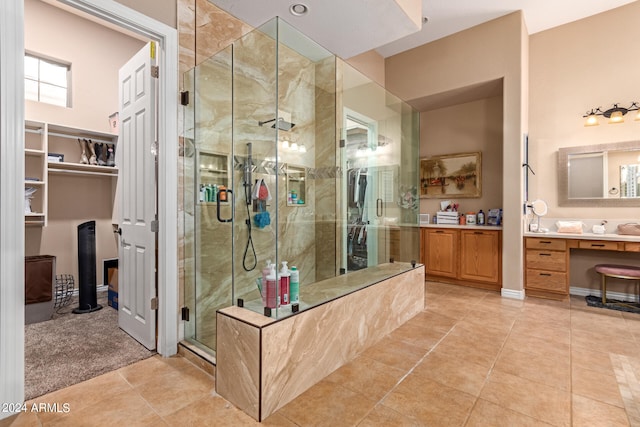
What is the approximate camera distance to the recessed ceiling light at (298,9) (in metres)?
2.68

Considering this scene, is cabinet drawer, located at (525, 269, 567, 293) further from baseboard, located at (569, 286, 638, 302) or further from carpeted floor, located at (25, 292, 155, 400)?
carpeted floor, located at (25, 292, 155, 400)

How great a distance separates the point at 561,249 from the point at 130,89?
4894mm

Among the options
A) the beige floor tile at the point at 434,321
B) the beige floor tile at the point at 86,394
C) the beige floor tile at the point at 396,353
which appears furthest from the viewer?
the beige floor tile at the point at 434,321

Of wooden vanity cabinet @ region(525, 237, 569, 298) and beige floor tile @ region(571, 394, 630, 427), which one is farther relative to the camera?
wooden vanity cabinet @ region(525, 237, 569, 298)

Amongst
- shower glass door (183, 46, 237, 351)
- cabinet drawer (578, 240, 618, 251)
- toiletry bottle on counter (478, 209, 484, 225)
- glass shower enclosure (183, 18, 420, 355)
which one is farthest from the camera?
toiletry bottle on counter (478, 209, 484, 225)

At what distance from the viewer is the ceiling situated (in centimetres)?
271

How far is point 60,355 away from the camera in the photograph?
7.66ft

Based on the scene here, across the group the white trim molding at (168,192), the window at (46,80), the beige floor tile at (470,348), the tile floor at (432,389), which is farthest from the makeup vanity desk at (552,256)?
the window at (46,80)

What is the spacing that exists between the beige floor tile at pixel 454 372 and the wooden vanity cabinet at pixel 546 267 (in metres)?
2.33

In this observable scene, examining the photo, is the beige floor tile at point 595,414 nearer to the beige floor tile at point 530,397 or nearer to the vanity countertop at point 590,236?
the beige floor tile at point 530,397

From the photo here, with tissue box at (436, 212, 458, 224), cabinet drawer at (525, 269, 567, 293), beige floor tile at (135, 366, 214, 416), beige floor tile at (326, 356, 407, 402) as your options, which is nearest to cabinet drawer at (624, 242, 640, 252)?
cabinet drawer at (525, 269, 567, 293)

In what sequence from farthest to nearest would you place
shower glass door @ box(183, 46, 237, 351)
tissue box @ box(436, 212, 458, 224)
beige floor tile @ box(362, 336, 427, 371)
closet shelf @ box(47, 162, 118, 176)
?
tissue box @ box(436, 212, 458, 224) → closet shelf @ box(47, 162, 118, 176) → shower glass door @ box(183, 46, 237, 351) → beige floor tile @ box(362, 336, 427, 371)

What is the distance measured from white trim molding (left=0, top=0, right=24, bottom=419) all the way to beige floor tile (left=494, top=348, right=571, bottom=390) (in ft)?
9.52

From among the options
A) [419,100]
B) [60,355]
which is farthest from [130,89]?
[419,100]
